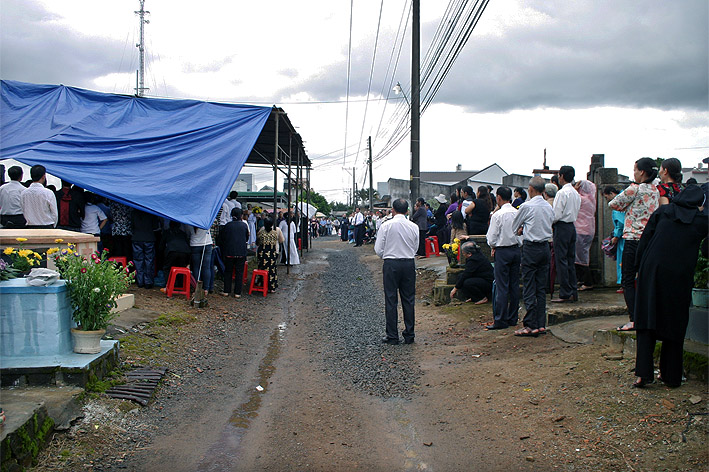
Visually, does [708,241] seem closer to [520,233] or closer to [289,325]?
[520,233]

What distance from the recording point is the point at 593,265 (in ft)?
30.3

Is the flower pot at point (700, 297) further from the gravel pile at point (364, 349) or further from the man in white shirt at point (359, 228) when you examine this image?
the man in white shirt at point (359, 228)

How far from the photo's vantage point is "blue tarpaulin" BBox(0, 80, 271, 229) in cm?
996

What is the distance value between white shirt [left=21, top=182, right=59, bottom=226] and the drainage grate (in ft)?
13.7

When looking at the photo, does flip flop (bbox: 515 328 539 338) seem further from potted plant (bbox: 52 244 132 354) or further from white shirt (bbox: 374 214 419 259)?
potted plant (bbox: 52 244 132 354)

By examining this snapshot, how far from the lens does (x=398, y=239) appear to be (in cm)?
782

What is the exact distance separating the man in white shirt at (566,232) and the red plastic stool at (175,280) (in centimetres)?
625

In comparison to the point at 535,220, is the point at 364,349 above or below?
below

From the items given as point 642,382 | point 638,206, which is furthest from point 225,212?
point 642,382

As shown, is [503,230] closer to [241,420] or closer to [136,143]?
[241,420]

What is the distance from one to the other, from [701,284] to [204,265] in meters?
8.30

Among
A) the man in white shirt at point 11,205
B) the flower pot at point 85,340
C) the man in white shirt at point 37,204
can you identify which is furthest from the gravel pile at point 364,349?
the man in white shirt at point 11,205

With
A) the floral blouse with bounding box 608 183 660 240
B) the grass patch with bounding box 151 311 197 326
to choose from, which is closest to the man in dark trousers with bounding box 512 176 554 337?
the floral blouse with bounding box 608 183 660 240

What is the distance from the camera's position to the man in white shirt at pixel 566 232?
7.96 metres
